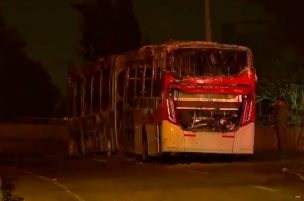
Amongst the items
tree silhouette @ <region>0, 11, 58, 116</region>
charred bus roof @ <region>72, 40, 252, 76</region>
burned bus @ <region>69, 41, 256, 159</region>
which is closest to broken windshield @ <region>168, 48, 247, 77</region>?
burned bus @ <region>69, 41, 256, 159</region>

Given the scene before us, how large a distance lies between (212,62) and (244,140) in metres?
2.42

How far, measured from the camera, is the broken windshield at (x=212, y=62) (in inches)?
771

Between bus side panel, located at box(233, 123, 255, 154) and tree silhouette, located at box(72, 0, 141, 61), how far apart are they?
2903cm

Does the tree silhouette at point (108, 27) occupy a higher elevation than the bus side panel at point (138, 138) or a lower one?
higher

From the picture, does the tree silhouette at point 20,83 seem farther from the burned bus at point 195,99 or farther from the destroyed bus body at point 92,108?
the burned bus at point 195,99

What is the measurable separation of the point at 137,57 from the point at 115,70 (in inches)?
70.9

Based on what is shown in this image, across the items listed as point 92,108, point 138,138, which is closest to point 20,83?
point 92,108

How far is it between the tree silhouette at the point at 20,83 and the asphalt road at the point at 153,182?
36.9 m

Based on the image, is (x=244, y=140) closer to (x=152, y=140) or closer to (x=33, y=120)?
(x=152, y=140)

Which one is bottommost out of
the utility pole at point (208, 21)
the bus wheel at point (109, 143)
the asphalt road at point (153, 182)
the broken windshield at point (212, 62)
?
the asphalt road at point (153, 182)

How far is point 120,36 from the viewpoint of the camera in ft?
159

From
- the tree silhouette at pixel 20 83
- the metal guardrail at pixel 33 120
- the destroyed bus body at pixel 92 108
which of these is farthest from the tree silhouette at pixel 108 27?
the destroyed bus body at pixel 92 108

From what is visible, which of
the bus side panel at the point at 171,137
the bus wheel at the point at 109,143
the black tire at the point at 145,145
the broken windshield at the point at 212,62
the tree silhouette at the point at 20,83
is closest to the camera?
the bus side panel at the point at 171,137

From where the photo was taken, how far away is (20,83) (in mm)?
61688
